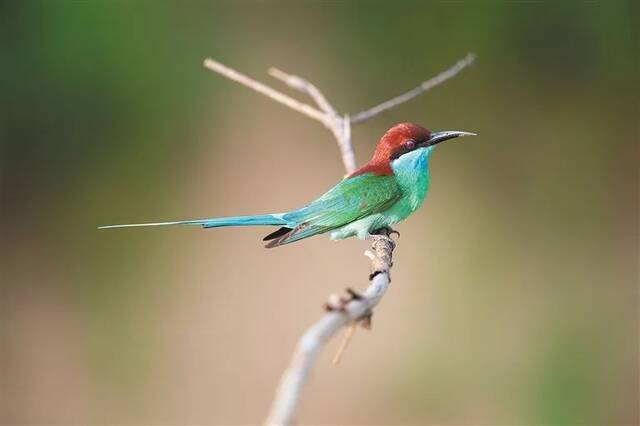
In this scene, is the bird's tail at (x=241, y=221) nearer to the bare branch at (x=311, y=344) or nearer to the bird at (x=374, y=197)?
the bird at (x=374, y=197)

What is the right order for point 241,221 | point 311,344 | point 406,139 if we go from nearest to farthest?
point 311,344, point 241,221, point 406,139

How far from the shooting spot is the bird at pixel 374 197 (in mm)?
1598

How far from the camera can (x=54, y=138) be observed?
11.1ft

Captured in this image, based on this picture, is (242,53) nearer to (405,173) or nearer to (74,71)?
(74,71)

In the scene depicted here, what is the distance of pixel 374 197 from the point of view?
5.32 ft

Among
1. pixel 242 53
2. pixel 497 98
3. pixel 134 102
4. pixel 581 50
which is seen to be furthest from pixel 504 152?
pixel 134 102

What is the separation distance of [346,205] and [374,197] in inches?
2.2

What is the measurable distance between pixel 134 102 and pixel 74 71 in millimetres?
255

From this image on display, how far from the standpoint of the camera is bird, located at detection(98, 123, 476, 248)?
5.24 feet

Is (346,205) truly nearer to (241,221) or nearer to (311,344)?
(241,221)

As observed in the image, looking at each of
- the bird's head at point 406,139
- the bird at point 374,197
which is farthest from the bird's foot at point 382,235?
the bird's head at point 406,139

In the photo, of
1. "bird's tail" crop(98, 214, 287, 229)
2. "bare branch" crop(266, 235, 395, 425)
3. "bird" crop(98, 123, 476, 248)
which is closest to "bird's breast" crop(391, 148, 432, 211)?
"bird" crop(98, 123, 476, 248)

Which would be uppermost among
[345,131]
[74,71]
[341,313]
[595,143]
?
[74,71]

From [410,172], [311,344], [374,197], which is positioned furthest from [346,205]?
[311,344]
